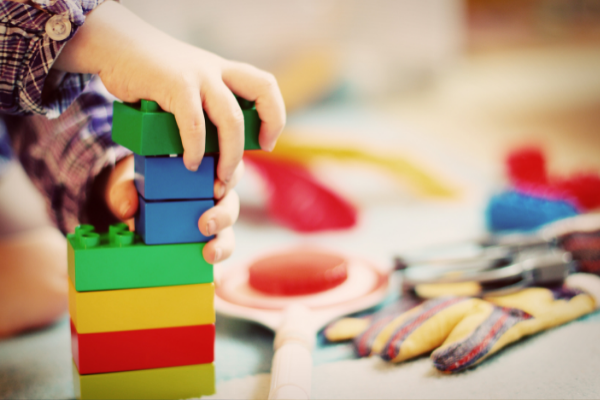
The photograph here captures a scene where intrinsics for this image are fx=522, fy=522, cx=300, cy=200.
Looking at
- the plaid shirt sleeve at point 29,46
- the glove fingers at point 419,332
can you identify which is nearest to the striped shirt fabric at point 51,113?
the plaid shirt sleeve at point 29,46

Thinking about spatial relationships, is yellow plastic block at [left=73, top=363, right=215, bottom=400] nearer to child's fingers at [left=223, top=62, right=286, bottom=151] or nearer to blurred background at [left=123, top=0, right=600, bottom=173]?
child's fingers at [left=223, top=62, right=286, bottom=151]

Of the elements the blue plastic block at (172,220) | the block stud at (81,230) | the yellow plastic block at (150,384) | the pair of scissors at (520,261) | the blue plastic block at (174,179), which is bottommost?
the yellow plastic block at (150,384)

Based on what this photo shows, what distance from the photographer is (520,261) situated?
0.62 meters

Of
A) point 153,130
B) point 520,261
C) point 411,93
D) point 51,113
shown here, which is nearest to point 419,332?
point 520,261

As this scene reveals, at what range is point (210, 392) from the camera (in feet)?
1.48

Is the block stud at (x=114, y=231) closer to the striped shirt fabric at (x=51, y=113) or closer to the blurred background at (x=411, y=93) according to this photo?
the striped shirt fabric at (x=51, y=113)

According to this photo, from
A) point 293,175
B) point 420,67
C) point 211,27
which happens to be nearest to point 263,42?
point 211,27

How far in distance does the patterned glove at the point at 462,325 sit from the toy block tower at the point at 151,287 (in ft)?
0.55

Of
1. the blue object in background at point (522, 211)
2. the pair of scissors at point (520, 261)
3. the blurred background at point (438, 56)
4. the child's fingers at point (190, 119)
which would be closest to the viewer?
the child's fingers at point (190, 119)

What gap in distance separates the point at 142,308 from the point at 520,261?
43 centimetres

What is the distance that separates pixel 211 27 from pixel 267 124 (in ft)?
5.38

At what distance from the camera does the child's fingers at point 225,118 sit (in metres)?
0.40

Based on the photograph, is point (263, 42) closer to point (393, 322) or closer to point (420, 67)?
point (420, 67)

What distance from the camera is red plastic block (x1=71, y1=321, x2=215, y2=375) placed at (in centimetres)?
42
